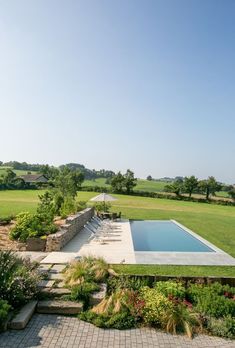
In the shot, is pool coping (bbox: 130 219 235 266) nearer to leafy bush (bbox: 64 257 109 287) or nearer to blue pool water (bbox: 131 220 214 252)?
blue pool water (bbox: 131 220 214 252)

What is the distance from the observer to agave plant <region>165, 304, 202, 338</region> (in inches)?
277

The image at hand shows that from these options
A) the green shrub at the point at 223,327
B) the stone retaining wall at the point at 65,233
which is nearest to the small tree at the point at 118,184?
Answer: the stone retaining wall at the point at 65,233

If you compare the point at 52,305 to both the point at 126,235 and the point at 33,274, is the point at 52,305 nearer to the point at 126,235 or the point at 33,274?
the point at 33,274

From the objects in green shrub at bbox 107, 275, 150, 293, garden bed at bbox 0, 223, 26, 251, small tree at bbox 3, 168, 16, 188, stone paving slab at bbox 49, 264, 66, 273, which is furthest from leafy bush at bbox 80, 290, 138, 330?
small tree at bbox 3, 168, 16, 188

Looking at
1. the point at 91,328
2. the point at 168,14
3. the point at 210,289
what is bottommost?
the point at 91,328

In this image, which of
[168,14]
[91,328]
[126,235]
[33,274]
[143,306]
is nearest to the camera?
[91,328]

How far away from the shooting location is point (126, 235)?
18.4 m

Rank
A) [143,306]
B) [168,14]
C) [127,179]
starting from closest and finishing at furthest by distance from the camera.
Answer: [143,306] < [168,14] < [127,179]

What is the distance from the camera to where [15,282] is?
7754 mm

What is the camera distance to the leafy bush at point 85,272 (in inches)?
344

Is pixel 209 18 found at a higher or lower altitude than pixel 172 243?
higher

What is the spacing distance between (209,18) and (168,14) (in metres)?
2.05

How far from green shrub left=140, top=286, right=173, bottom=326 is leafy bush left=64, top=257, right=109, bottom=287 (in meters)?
1.78

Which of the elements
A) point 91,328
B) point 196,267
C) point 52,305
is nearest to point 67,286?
point 52,305
